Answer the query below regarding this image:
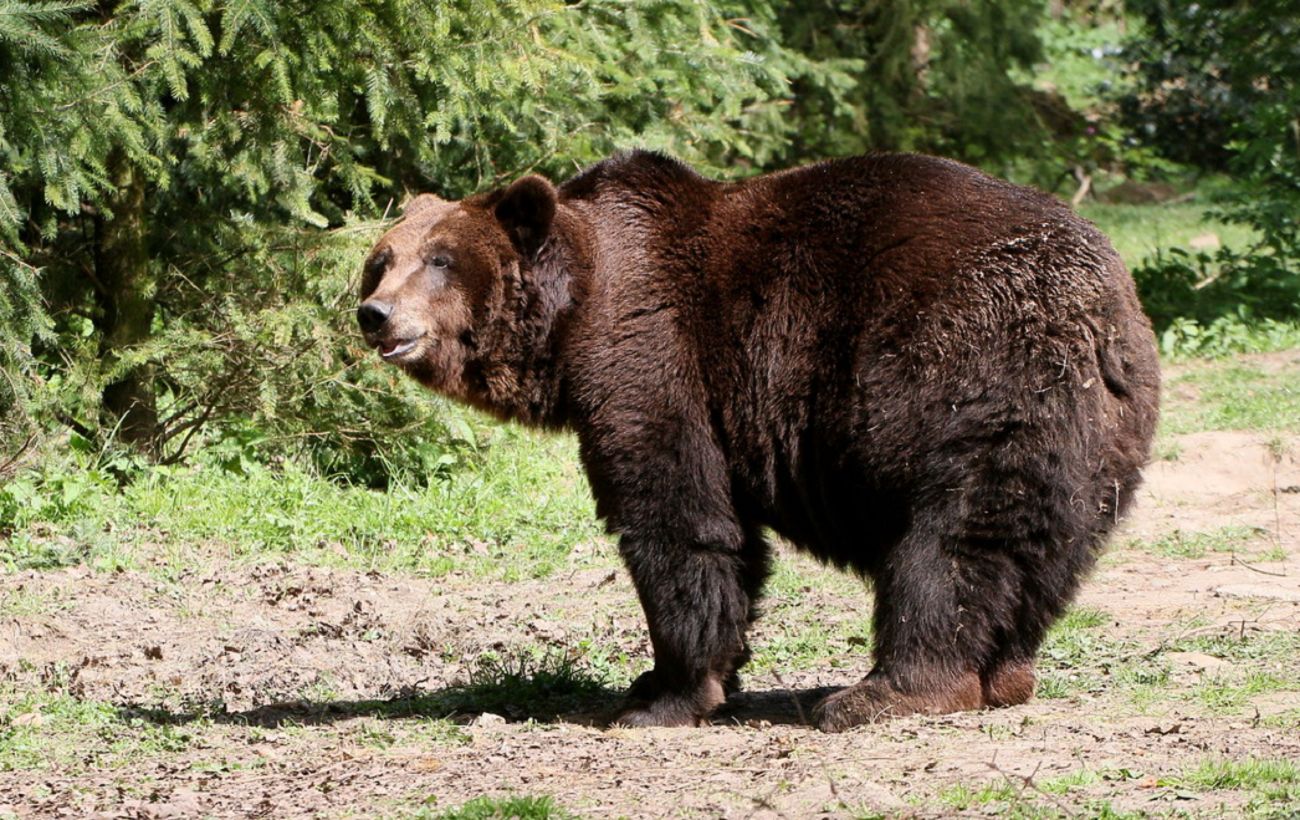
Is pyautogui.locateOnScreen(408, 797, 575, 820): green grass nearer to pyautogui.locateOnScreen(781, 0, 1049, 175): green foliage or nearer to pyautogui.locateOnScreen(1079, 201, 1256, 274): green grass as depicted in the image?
pyautogui.locateOnScreen(781, 0, 1049, 175): green foliage

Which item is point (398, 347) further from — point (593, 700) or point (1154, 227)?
point (1154, 227)

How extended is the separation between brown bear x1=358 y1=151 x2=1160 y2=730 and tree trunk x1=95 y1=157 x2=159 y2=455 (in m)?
3.58

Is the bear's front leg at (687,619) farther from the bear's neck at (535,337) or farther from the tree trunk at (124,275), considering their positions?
the tree trunk at (124,275)

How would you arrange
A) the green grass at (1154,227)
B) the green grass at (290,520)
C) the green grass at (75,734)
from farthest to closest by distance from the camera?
the green grass at (1154,227), the green grass at (290,520), the green grass at (75,734)

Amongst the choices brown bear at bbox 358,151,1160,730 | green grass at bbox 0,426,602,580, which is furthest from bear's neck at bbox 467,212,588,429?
green grass at bbox 0,426,602,580

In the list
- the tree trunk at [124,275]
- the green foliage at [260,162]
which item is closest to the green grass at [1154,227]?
the green foliage at [260,162]

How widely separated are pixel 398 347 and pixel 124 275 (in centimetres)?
422

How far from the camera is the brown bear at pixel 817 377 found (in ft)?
18.1

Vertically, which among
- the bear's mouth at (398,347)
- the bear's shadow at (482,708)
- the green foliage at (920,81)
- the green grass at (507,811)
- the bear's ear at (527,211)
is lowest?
the bear's shadow at (482,708)

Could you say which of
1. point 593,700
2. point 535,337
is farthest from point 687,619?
point 535,337

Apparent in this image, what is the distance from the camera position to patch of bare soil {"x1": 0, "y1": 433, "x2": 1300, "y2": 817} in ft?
16.1

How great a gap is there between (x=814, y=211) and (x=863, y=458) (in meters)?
1.04

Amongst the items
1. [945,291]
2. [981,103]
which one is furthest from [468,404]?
[981,103]

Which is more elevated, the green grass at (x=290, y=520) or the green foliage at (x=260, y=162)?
the green foliage at (x=260, y=162)
